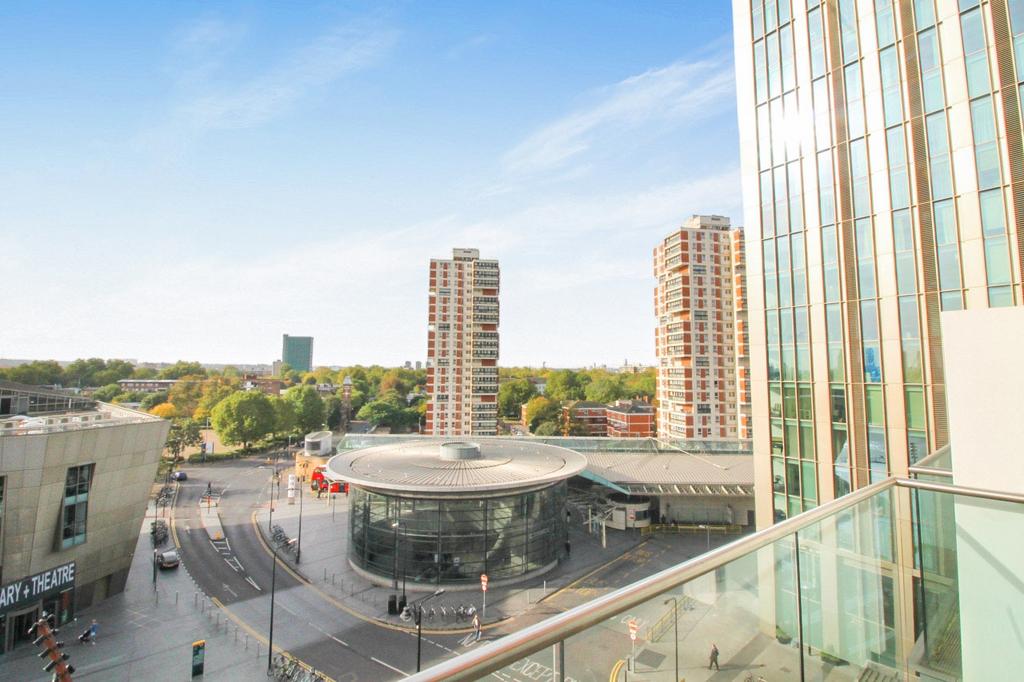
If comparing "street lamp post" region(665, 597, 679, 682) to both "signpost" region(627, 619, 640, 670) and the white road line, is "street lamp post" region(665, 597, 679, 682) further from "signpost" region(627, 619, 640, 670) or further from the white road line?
the white road line

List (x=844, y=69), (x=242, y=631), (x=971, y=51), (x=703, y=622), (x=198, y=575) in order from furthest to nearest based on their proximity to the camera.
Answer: (x=198, y=575) → (x=242, y=631) → (x=844, y=69) → (x=971, y=51) → (x=703, y=622)

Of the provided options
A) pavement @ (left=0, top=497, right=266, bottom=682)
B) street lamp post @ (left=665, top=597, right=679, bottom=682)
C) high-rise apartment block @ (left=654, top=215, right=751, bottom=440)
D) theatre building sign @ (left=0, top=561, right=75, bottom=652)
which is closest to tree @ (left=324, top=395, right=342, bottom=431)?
high-rise apartment block @ (left=654, top=215, right=751, bottom=440)

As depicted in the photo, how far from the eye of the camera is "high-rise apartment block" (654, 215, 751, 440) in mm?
55281

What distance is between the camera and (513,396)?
96.6 metres

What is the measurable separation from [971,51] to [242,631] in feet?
109

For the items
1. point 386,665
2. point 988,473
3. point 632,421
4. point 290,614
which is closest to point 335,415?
point 632,421

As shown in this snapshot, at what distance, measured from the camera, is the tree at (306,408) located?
74725 mm

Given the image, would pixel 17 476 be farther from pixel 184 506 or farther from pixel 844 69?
pixel 844 69

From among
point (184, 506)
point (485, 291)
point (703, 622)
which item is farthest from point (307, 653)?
point (485, 291)

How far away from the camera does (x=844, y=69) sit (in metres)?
18.6

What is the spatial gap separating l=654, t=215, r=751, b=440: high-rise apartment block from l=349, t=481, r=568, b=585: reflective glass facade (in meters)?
31.4

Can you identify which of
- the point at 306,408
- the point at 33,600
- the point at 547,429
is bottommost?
the point at 33,600

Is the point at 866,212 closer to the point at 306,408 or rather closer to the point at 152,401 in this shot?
the point at 306,408

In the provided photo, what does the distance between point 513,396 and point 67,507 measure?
Answer: 76.8 meters
